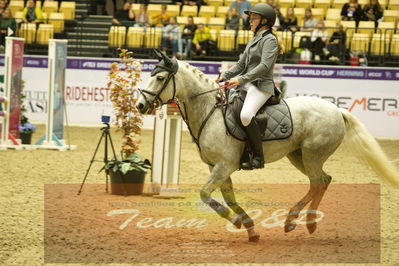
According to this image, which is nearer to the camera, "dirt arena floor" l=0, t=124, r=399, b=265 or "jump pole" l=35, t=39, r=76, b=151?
"dirt arena floor" l=0, t=124, r=399, b=265

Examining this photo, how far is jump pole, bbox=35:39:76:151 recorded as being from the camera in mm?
12922

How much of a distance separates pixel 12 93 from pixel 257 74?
814 cm

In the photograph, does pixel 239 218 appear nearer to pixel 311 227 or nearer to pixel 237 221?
pixel 237 221

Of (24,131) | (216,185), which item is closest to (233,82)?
(216,185)

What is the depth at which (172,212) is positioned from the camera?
26.0ft

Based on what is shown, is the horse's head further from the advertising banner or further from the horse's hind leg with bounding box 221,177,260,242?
the advertising banner

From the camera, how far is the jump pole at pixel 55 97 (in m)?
12.9

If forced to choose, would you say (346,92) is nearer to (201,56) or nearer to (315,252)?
(201,56)

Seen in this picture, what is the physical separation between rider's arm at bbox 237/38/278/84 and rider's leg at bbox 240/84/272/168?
0.21m

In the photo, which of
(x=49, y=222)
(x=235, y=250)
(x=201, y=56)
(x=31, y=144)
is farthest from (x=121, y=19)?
(x=235, y=250)

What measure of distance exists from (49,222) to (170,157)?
2265 millimetres

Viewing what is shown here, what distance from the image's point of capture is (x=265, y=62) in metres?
6.28

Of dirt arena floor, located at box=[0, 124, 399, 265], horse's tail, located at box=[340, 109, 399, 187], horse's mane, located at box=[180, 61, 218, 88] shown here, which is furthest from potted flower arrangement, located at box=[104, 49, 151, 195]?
horse's tail, located at box=[340, 109, 399, 187]

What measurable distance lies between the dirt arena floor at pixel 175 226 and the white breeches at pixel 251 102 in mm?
1170
